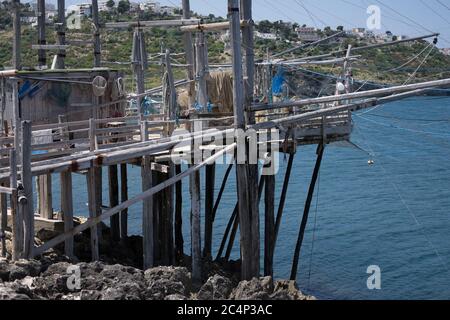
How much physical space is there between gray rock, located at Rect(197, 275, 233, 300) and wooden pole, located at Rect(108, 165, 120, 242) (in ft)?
27.9

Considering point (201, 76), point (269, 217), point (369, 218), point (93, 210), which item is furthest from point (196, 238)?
point (369, 218)

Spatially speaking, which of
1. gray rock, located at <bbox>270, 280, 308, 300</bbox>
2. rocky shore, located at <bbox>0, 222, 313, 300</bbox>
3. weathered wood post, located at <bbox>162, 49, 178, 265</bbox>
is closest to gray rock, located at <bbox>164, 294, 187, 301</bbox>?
rocky shore, located at <bbox>0, 222, 313, 300</bbox>

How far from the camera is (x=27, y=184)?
15180mm

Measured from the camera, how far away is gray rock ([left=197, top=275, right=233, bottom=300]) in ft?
48.5

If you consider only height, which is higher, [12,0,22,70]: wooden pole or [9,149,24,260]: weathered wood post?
[12,0,22,70]: wooden pole

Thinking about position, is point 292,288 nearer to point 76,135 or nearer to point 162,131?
point 162,131

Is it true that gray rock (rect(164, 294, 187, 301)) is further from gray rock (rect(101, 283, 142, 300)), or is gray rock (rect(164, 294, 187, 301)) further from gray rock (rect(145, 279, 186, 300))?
gray rock (rect(101, 283, 142, 300))

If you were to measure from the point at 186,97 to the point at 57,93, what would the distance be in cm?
437

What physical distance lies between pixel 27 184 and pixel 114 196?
8.17 m

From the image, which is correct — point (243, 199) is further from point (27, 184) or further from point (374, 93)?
point (27, 184)

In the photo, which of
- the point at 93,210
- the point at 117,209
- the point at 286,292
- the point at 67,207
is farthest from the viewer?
the point at 93,210

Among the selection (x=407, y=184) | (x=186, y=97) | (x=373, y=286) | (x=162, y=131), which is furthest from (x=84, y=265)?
(x=407, y=184)

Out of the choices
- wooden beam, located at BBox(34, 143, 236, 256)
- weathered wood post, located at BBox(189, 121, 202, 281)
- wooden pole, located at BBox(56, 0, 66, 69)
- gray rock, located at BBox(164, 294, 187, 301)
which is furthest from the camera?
wooden pole, located at BBox(56, 0, 66, 69)

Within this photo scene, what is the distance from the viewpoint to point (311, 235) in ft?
103
